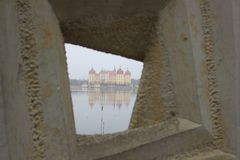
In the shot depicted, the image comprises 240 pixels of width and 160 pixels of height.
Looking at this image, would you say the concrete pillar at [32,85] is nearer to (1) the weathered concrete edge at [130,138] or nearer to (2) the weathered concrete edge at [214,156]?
(1) the weathered concrete edge at [130,138]

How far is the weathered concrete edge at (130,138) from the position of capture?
51.6 inches

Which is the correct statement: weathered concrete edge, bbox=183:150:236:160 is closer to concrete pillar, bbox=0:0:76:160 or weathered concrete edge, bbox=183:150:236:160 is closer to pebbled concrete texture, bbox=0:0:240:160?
pebbled concrete texture, bbox=0:0:240:160

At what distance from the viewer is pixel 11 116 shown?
46.3 inches

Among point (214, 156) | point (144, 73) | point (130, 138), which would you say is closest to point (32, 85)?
point (130, 138)

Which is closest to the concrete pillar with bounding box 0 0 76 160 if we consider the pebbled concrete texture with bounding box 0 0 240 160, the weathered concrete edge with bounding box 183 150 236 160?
the pebbled concrete texture with bounding box 0 0 240 160

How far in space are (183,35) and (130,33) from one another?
0.65 ft

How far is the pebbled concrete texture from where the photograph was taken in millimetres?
1221

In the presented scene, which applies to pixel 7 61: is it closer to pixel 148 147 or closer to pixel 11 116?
pixel 11 116

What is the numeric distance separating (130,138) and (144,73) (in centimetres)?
31

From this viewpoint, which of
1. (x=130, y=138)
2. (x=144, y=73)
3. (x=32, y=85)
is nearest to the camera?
(x=32, y=85)

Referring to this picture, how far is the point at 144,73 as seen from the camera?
1.58 m

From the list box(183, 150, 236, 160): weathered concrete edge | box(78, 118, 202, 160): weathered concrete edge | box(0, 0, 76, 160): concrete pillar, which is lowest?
box(183, 150, 236, 160): weathered concrete edge

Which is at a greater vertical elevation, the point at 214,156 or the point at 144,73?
the point at 144,73

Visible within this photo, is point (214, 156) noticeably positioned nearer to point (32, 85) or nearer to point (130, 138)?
point (130, 138)
